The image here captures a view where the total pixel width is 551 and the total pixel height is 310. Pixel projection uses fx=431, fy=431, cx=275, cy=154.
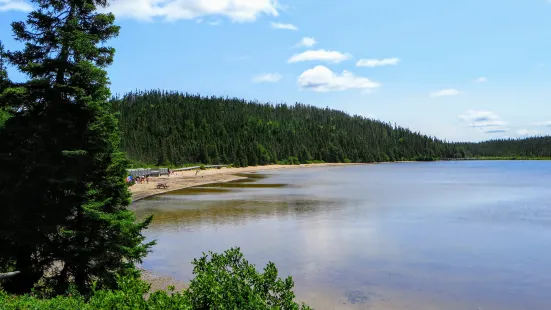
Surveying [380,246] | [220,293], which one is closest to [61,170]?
[220,293]

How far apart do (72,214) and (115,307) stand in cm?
749

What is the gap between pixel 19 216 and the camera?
44.6 ft

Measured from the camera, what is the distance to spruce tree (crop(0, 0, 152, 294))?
46.0 feet

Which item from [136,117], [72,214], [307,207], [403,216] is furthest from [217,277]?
[136,117]

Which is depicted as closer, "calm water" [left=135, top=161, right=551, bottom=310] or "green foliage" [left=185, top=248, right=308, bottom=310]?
"green foliage" [left=185, top=248, right=308, bottom=310]

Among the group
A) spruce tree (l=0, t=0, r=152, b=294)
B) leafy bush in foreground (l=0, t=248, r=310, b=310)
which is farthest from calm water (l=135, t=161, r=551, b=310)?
leafy bush in foreground (l=0, t=248, r=310, b=310)

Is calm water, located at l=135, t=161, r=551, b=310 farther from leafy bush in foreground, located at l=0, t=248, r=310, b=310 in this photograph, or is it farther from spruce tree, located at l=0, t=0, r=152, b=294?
leafy bush in foreground, located at l=0, t=248, r=310, b=310

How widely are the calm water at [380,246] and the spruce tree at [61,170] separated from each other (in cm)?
675

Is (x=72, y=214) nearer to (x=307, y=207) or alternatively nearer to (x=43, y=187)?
(x=43, y=187)

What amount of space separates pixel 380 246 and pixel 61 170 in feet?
65.1

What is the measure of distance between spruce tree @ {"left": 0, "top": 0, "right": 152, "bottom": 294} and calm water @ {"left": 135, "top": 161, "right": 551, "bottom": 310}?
675 cm

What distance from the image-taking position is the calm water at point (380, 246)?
59.7ft

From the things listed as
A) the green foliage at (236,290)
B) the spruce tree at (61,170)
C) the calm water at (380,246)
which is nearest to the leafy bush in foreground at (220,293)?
the green foliage at (236,290)

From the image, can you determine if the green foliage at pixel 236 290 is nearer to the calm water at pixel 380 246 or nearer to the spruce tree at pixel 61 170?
the spruce tree at pixel 61 170
